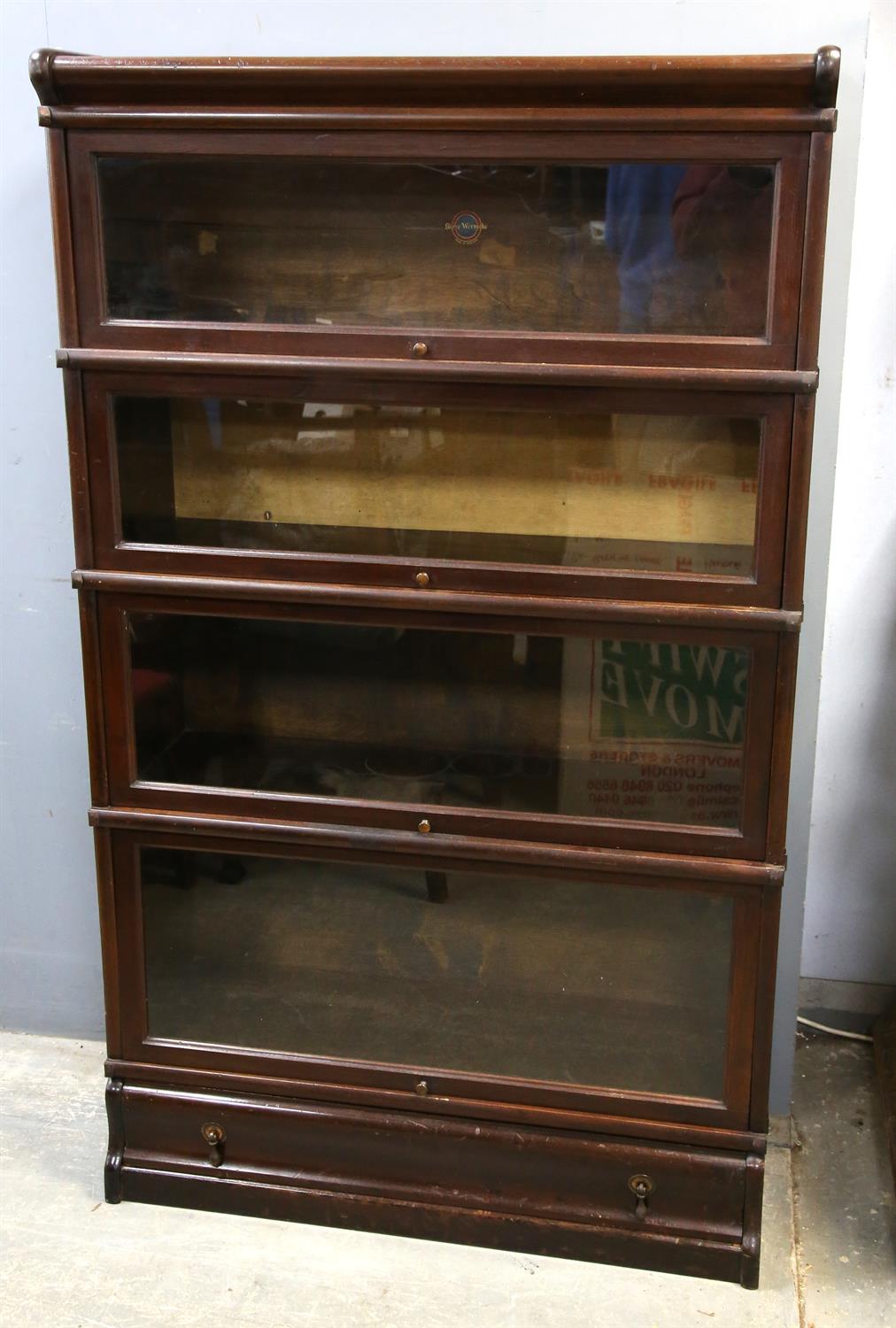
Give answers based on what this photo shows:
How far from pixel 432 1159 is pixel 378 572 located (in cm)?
85

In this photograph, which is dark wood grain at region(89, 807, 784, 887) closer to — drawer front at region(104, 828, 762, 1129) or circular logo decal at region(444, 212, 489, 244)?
drawer front at region(104, 828, 762, 1129)

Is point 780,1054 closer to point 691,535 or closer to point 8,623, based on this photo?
point 691,535

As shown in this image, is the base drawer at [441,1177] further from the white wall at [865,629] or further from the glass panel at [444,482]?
the glass panel at [444,482]

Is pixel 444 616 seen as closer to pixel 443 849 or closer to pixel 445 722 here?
pixel 445 722

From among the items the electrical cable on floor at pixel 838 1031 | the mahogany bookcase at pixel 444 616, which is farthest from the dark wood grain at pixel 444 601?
the electrical cable on floor at pixel 838 1031

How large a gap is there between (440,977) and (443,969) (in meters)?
0.01

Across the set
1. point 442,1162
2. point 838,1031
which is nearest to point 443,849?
point 442,1162

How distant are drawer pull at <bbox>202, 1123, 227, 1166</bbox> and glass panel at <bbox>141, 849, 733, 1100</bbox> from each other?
5.0 inches

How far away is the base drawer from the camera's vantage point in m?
1.76

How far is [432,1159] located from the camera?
1.82 m

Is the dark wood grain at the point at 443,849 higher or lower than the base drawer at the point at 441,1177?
higher

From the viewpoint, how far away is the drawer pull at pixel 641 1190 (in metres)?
1.75

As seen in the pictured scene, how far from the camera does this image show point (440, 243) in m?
1.59

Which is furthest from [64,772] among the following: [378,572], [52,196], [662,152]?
[662,152]
